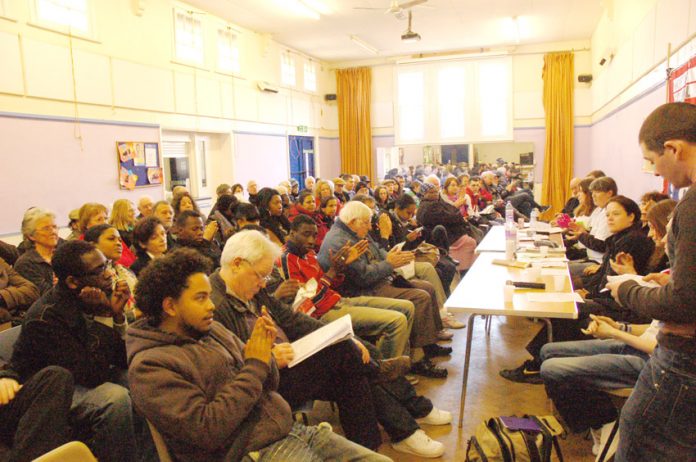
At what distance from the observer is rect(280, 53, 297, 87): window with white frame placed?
34.2 ft

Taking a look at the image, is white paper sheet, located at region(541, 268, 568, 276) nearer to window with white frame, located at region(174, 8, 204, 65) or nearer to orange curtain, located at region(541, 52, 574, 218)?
window with white frame, located at region(174, 8, 204, 65)

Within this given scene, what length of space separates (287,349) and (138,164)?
17.7ft

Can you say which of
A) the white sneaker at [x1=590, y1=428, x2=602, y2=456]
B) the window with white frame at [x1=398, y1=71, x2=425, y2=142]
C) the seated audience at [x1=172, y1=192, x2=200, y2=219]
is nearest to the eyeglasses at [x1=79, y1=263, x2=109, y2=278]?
the white sneaker at [x1=590, y1=428, x2=602, y2=456]

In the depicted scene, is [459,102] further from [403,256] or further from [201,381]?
[201,381]

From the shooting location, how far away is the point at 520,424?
2.44m

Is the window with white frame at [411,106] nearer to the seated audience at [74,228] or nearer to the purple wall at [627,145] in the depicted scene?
the purple wall at [627,145]

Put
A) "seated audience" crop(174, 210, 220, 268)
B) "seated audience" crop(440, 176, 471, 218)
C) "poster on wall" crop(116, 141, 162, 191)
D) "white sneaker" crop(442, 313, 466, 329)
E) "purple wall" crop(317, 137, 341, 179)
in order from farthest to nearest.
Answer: "purple wall" crop(317, 137, 341, 179) → "seated audience" crop(440, 176, 471, 218) → "poster on wall" crop(116, 141, 162, 191) → "white sneaker" crop(442, 313, 466, 329) → "seated audience" crop(174, 210, 220, 268)

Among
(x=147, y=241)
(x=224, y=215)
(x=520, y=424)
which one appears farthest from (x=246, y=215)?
(x=520, y=424)

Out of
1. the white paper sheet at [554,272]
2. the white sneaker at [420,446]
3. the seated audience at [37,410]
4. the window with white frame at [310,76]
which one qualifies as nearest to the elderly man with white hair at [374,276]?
the white paper sheet at [554,272]

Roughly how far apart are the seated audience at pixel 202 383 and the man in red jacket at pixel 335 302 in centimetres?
126

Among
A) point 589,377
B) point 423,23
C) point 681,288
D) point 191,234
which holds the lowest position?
point 589,377

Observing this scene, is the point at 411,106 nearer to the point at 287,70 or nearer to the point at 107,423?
the point at 287,70

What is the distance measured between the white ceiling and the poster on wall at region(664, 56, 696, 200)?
15.4 feet

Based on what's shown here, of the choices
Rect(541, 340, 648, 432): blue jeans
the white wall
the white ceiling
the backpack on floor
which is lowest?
the backpack on floor
